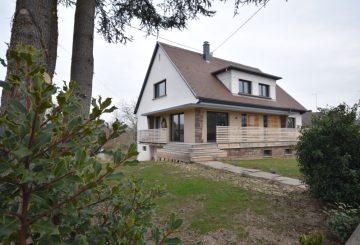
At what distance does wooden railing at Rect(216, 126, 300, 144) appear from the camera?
562 inches

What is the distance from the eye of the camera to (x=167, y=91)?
16.9m

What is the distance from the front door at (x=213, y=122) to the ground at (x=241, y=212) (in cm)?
866

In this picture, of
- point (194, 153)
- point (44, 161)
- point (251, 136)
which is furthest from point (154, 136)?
point (44, 161)

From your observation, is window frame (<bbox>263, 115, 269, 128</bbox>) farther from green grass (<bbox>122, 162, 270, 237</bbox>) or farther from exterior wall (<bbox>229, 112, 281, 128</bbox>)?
green grass (<bbox>122, 162, 270, 237</bbox>)

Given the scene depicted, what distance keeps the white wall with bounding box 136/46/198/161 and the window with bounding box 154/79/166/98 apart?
0.88ft

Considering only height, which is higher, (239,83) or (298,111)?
(239,83)

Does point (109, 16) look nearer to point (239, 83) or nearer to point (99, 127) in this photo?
point (99, 127)

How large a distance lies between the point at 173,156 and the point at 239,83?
25.1ft

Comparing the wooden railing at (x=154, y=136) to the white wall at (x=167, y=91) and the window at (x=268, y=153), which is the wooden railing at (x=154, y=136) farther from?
the window at (x=268, y=153)

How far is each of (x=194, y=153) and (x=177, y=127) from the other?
15.7ft

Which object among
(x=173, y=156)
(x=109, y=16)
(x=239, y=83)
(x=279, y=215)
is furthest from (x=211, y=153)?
(x=109, y=16)

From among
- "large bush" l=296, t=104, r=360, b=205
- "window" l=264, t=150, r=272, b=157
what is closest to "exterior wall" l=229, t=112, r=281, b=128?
"window" l=264, t=150, r=272, b=157

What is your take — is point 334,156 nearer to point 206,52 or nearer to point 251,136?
point 251,136

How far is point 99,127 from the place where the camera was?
0.97 meters
